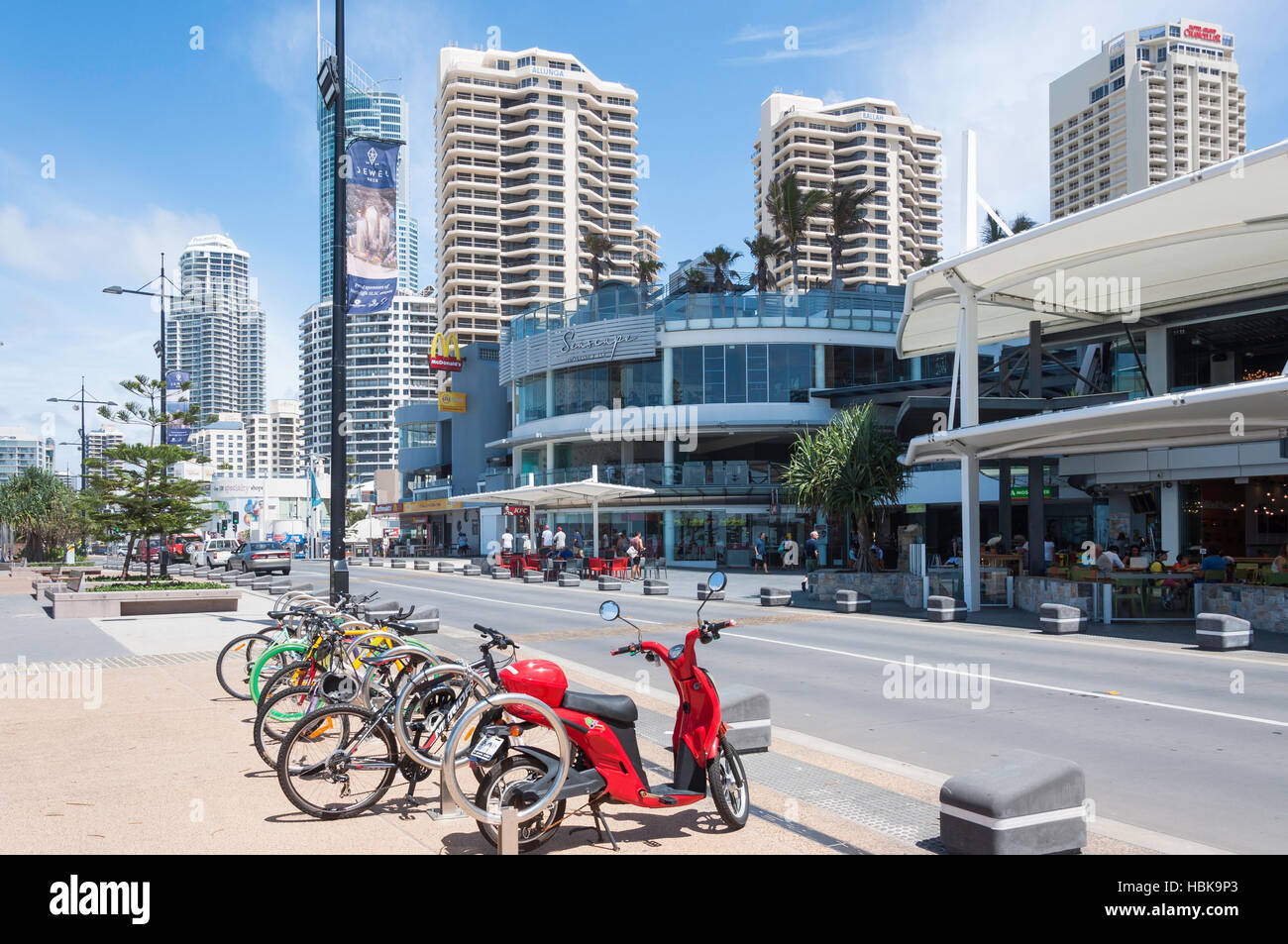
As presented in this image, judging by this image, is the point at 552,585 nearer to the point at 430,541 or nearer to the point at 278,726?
the point at 278,726

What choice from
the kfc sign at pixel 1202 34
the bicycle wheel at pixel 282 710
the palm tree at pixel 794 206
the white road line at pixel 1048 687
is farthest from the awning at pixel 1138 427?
the kfc sign at pixel 1202 34

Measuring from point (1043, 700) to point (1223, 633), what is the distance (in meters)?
5.78

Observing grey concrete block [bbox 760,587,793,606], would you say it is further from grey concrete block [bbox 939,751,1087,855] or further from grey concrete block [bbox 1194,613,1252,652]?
grey concrete block [bbox 939,751,1087,855]

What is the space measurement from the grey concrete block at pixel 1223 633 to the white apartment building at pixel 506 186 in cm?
9916

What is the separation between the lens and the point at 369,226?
14.3 m

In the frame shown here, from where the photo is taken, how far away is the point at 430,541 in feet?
238

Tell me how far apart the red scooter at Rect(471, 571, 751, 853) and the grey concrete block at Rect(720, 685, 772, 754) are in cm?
189

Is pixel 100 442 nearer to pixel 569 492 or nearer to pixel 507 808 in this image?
pixel 569 492

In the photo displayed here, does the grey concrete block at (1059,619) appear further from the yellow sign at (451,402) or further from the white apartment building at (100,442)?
the yellow sign at (451,402)

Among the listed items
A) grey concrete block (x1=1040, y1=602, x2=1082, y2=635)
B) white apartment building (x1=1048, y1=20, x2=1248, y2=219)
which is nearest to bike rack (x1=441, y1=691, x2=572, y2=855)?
grey concrete block (x1=1040, y1=602, x2=1082, y2=635)

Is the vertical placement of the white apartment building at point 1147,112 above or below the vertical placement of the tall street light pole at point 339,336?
above

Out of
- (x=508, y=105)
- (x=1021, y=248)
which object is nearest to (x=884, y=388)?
(x=1021, y=248)

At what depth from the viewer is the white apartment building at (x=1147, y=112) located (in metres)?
137
